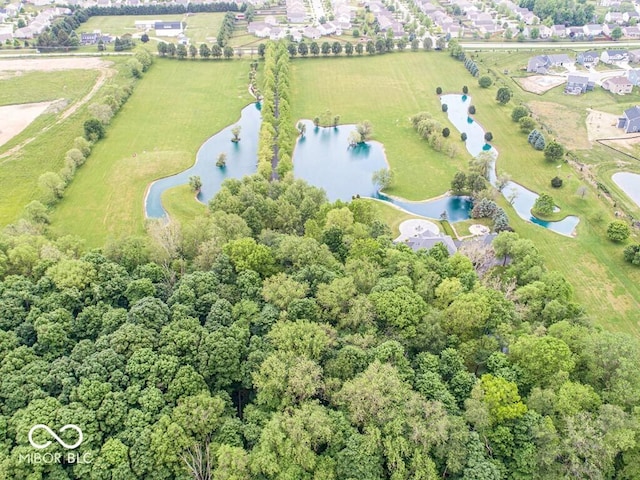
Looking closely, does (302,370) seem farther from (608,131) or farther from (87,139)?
(608,131)

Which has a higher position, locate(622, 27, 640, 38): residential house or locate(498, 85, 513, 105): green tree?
locate(622, 27, 640, 38): residential house

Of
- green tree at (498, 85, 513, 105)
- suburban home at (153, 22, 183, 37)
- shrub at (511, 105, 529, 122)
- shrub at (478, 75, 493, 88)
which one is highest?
suburban home at (153, 22, 183, 37)

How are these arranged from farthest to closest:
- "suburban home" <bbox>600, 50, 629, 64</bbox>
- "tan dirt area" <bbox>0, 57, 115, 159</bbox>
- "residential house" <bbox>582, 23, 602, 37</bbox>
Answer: "residential house" <bbox>582, 23, 602, 37</bbox>
"suburban home" <bbox>600, 50, 629, 64</bbox>
"tan dirt area" <bbox>0, 57, 115, 159</bbox>

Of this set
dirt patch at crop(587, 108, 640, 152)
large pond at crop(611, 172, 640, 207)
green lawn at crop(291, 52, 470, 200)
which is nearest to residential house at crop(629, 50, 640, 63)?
dirt patch at crop(587, 108, 640, 152)

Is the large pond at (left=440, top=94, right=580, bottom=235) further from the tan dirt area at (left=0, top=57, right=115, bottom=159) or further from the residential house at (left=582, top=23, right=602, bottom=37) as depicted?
the tan dirt area at (left=0, top=57, right=115, bottom=159)

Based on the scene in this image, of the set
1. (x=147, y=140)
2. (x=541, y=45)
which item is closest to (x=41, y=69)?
(x=147, y=140)

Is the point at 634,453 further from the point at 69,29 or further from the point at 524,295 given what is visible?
the point at 69,29

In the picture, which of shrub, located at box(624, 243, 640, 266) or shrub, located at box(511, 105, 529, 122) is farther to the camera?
shrub, located at box(511, 105, 529, 122)
